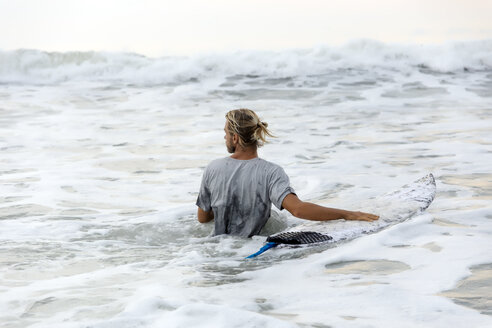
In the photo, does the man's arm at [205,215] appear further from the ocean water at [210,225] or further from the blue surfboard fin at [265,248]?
the blue surfboard fin at [265,248]

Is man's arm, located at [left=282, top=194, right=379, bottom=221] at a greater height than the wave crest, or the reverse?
the wave crest

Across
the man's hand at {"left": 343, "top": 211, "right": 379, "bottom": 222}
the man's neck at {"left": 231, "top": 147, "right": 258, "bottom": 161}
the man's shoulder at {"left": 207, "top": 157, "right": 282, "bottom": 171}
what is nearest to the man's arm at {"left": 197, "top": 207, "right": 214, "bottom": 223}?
the man's shoulder at {"left": 207, "top": 157, "right": 282, "bottom": 171}

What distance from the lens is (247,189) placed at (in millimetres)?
4758

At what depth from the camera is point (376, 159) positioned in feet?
27.3

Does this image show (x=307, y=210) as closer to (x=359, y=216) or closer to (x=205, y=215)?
(x=359, y=216)

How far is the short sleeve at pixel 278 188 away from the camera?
15.0 ft

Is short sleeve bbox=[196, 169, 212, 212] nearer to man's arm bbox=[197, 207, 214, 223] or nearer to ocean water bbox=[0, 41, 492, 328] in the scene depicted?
man's arm bbox=[197, 207, 214, 223]

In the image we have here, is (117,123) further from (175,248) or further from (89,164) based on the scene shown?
(175,248)

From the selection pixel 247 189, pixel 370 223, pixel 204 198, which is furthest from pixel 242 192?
pixel 370 223

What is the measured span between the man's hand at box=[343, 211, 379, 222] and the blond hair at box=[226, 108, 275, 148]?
2.58 feet

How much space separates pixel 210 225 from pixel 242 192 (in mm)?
660

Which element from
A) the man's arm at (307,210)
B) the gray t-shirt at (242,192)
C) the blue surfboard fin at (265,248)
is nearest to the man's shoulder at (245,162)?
the gray t-shirt at (242,192)

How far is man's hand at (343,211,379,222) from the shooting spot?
15.7 feet

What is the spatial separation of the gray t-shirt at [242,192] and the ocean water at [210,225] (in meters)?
0.13
